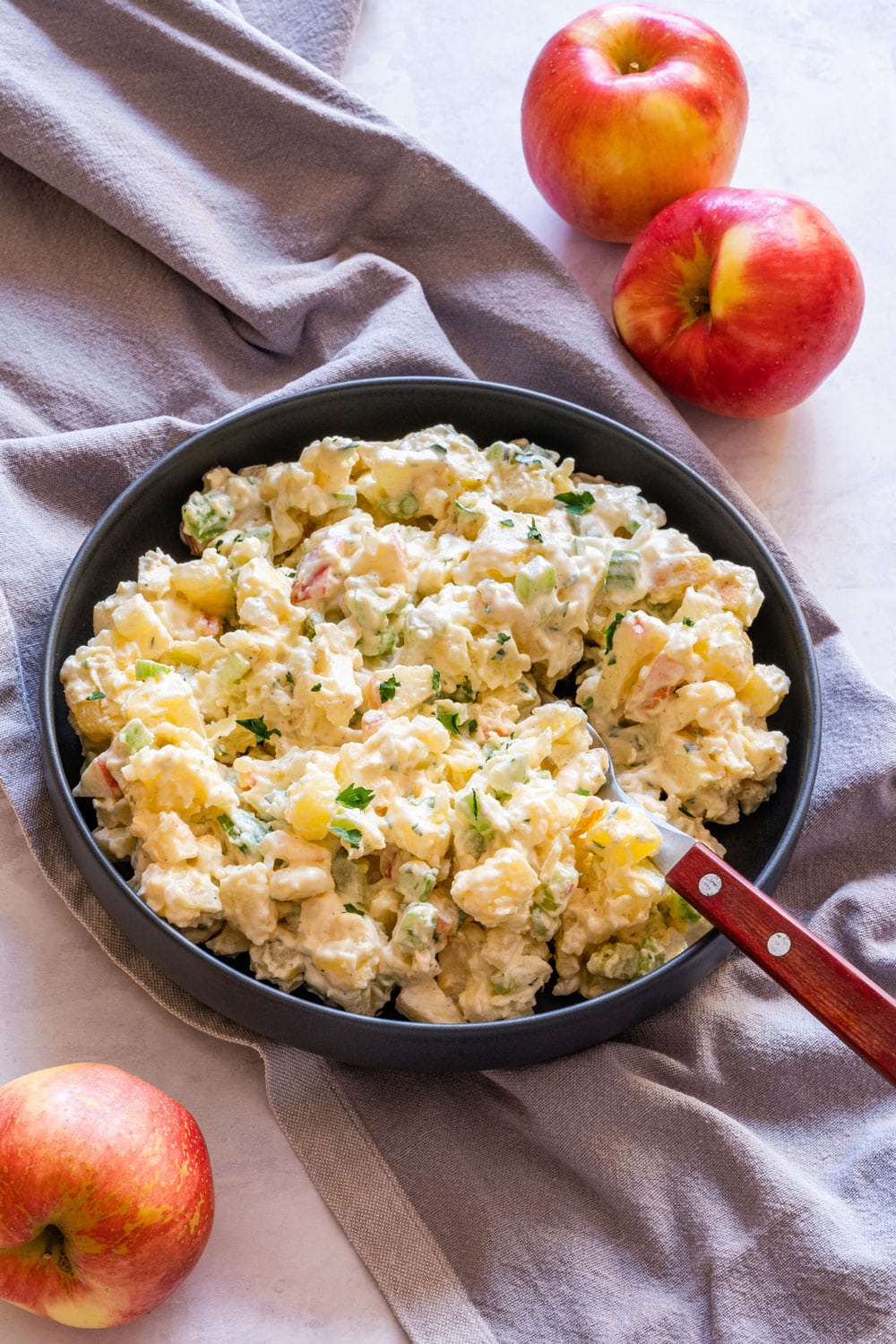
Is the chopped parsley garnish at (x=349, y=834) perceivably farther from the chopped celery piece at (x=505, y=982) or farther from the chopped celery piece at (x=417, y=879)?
the chopped celery piece at (x=505, y=982)

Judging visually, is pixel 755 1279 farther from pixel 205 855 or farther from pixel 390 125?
pixel 390 125

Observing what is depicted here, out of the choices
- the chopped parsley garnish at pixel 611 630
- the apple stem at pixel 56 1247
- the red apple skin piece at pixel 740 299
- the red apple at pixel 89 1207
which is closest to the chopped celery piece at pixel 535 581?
the chopped parsley garnish at pixel 611 630

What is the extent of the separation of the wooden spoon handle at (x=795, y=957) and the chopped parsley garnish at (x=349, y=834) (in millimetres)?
412

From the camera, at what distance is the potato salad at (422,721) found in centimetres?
187

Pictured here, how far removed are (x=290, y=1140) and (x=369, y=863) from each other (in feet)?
1.36

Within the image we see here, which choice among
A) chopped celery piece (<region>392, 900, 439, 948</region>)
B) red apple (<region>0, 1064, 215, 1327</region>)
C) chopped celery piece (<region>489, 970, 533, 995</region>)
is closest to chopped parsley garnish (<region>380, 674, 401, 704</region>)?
chopped celery piece (<region>392, 900, 439, 948</region>)

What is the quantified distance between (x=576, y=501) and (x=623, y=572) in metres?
0.18

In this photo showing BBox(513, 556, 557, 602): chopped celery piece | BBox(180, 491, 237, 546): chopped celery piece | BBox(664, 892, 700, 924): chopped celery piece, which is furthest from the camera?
BBox(180, 491, 237, 546): chopped celery piece

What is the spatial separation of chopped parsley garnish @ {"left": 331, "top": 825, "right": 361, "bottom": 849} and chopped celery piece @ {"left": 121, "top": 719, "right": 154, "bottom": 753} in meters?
0.29

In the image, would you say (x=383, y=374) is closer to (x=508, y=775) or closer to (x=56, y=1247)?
(x=508, y=775)

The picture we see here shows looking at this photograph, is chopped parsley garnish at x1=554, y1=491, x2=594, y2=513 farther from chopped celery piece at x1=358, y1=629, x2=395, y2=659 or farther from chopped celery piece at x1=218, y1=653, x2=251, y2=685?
chopped celery piece at x1=218, y1=653, x2=251, y2=685

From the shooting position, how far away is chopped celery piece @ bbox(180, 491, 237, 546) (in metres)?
2.20

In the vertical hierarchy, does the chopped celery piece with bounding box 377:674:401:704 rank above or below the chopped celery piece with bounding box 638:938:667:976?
above

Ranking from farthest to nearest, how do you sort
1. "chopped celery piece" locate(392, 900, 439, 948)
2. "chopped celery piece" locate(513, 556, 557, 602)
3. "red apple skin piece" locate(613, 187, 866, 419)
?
"red apple skin piece" locate(613, 187, 866, 419), "chopped celery piece" locate(513, 556, 557, 602), "chopped celery piece" locate(392, 900, 439, 948)
